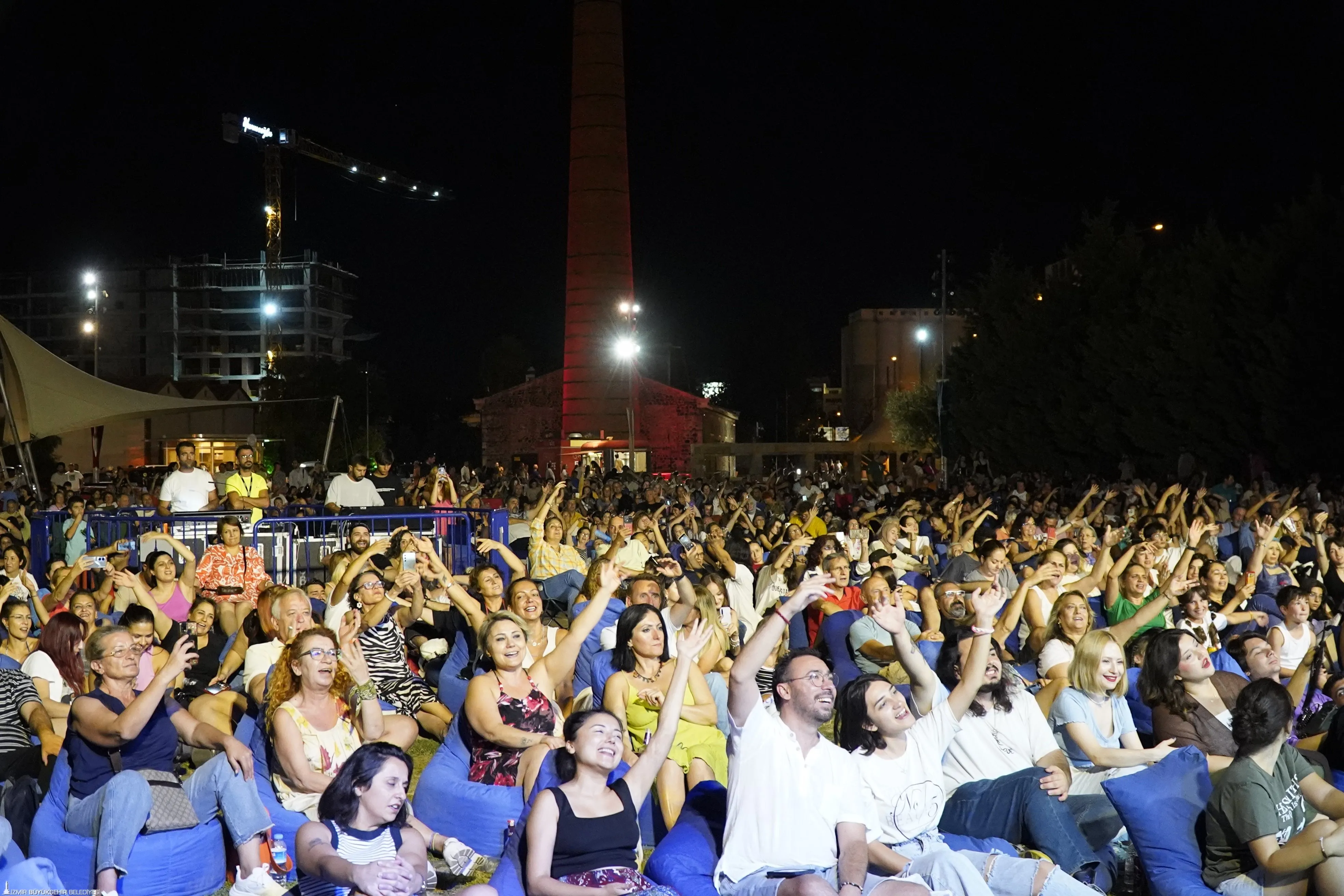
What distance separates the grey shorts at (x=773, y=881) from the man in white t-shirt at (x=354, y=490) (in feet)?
28.2

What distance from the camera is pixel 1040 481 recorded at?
28.4 metres

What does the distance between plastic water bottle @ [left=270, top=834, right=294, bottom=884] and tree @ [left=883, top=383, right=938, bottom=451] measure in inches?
1964

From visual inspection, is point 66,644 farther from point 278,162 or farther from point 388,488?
point 278,162

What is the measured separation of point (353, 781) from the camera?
4430 mm

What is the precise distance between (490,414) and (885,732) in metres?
62.0

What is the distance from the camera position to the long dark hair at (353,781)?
4426mm

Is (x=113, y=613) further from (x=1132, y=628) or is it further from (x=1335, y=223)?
(x=1335, y=223)

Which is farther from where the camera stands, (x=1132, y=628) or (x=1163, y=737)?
(x=1132, y=628)

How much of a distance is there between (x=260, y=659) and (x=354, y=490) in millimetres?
6131

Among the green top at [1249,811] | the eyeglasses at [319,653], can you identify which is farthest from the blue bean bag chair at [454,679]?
the green top at [1249,811]

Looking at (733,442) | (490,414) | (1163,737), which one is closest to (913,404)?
(733,442)

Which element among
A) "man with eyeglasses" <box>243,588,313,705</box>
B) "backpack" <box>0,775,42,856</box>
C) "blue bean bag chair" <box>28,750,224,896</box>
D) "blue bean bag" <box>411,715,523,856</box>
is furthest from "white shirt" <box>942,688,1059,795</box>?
"backpack" <box>0,775,42,856</box>

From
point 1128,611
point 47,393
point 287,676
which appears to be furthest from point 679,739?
point 47,393

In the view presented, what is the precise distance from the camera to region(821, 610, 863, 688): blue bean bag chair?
26.7ft
